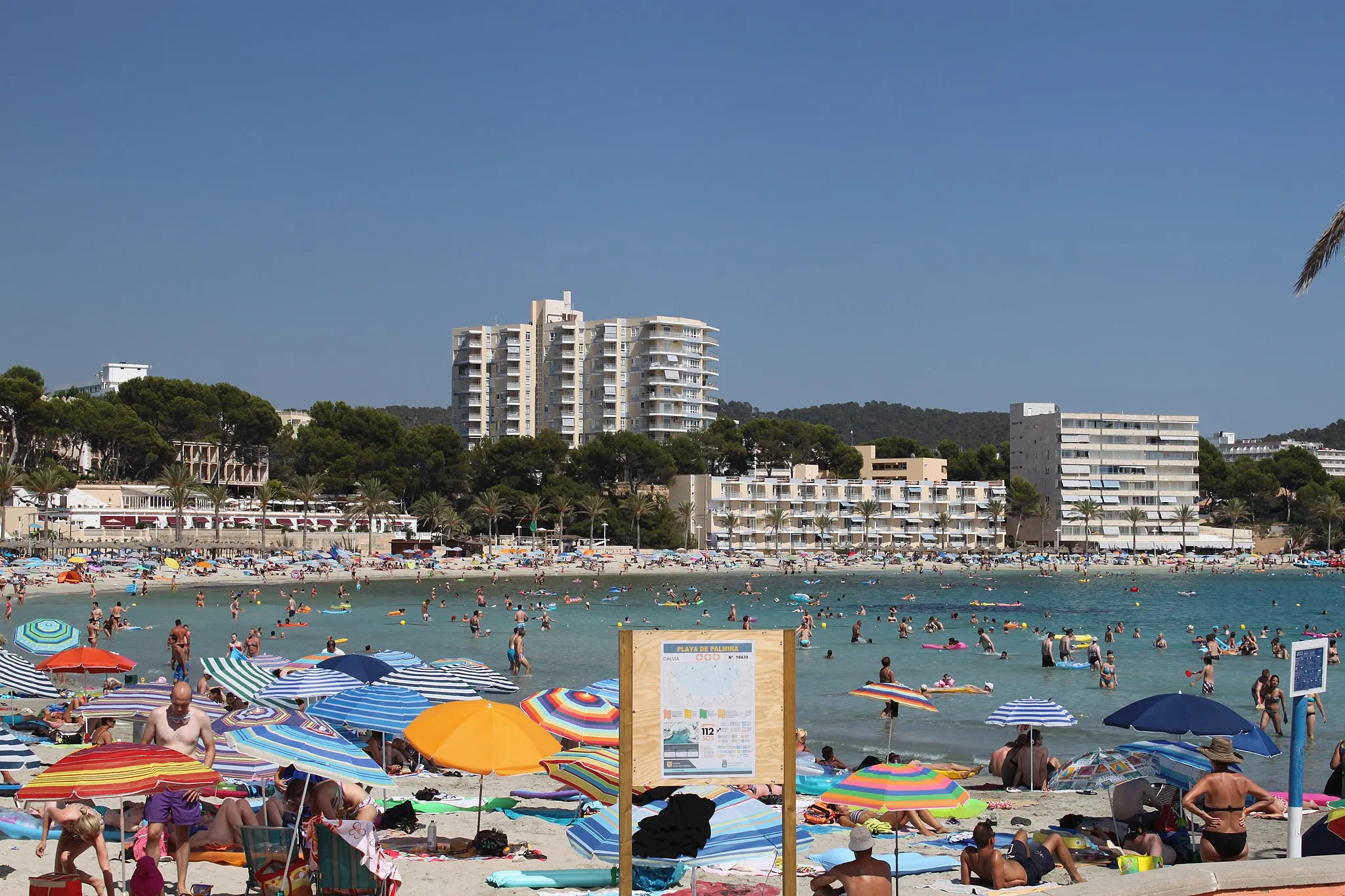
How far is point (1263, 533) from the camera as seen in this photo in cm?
12375

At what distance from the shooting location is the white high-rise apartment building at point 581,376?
13262 centimetres

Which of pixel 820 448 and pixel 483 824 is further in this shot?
pixel 820 448

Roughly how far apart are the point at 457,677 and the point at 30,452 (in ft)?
281

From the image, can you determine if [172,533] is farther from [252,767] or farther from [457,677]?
[252,767]

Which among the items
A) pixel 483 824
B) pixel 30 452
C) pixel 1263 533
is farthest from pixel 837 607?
pixel 1263 533

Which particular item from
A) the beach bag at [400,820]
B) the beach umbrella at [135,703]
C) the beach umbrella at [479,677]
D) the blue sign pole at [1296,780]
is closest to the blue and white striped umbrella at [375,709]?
the beach bag at [400,820]

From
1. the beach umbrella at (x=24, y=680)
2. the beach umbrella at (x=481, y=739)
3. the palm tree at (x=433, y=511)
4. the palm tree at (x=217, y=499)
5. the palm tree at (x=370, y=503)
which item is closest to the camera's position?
the beach umbrella at (x=481, y=739)

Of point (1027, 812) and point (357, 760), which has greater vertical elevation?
point (357, 760)

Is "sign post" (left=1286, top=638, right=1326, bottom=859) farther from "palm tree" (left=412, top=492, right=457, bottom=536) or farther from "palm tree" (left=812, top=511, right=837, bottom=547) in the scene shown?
"palm tree" (left=812, top=511, right=837, bottom=547)

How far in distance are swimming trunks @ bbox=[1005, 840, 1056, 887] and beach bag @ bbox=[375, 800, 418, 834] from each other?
5.71m

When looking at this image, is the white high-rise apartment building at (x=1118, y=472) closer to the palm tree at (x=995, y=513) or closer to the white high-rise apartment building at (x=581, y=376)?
the palm tree at (x=995, y=513)

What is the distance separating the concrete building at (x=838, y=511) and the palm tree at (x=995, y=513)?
102mm

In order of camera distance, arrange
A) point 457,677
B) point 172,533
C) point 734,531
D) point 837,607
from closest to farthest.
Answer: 1. point 457,677
2. point 837,607
3. point 172,533
4. point 734,531

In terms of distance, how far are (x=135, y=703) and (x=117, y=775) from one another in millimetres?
5755
